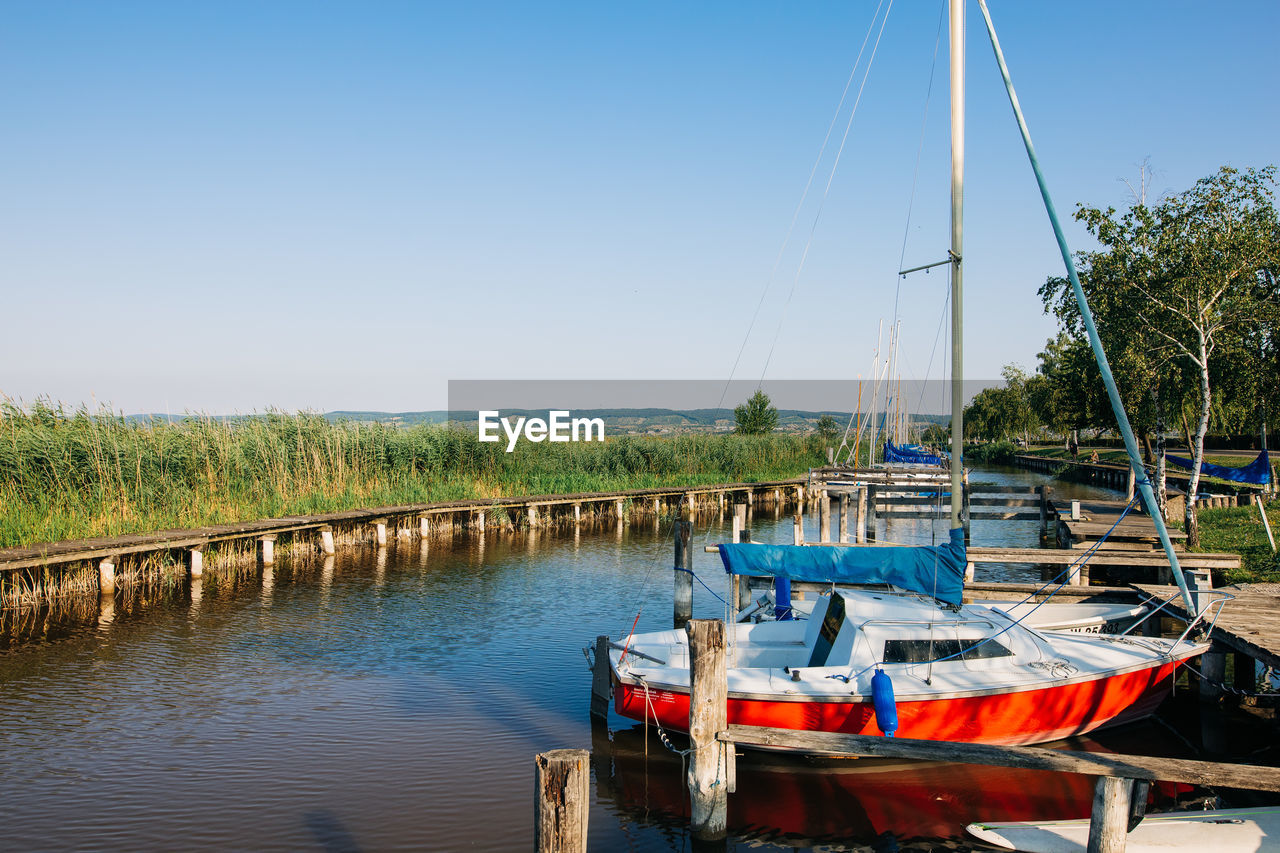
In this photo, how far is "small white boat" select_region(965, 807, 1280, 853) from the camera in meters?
7.30

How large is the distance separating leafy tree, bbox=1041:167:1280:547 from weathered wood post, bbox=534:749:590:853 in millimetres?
16235

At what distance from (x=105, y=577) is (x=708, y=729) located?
49.0 ft

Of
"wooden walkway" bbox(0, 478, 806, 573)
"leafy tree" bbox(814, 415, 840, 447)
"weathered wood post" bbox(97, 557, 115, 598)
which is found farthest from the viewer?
"leafy tree" bbox(814, 415, 840, 447)

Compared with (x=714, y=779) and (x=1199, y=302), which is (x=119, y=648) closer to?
(x=714, y=779)

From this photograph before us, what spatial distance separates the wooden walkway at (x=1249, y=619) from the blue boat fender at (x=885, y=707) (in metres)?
4.03

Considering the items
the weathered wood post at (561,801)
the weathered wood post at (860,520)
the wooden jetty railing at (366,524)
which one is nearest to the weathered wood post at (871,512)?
the weathered wood post at (860,520)

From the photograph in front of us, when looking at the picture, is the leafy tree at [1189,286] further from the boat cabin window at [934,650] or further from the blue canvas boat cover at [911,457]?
the blue canvas boat cover at [911,457]

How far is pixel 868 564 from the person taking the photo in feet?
39.4

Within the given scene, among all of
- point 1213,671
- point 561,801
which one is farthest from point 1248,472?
point 561,801

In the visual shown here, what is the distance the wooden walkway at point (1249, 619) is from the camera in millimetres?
9703

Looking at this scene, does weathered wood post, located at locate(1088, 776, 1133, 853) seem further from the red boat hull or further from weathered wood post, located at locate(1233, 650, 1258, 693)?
weathered wood post, located at locate(1233, 650, 1258, 693)

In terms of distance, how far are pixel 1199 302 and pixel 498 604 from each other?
1624 centimetres

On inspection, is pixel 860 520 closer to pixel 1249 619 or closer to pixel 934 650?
pixel 1249 619

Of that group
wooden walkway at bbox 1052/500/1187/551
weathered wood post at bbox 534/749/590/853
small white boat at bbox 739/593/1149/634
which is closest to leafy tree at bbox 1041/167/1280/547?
wooden walkway at bbox 1052/500/1187/551
